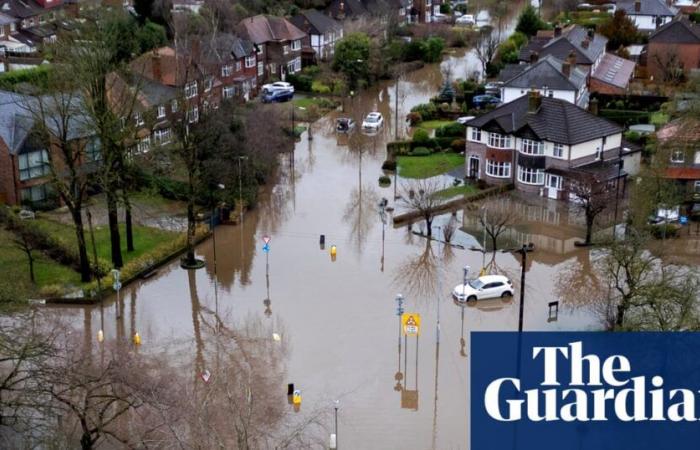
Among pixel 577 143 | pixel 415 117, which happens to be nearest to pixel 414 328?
pixel 577 143

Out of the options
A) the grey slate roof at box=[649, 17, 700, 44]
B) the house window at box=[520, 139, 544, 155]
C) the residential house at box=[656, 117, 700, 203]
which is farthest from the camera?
the grey slate roof at box=[649, 17, 700, 44]

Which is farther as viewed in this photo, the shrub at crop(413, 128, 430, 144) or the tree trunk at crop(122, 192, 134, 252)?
the shrub at crop(413, 128, 430, 144)

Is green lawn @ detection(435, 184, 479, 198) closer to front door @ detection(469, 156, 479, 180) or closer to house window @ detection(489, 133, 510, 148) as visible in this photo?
front door @ detection(469, 156, 479, 180)

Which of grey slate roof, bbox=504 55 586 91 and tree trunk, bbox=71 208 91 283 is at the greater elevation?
grey slate roof, bbox=504 55 586 91

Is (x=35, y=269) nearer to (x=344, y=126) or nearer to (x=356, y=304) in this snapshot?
(x=356, y=304)

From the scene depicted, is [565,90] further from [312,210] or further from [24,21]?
[24,21]

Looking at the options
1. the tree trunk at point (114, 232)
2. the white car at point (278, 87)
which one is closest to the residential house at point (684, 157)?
the tree trunk at point (114, 232)

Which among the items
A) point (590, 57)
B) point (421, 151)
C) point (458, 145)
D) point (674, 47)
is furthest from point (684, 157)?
point (674, 47)

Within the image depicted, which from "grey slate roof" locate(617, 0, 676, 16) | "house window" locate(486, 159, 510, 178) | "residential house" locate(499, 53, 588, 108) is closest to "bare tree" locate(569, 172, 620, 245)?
"house window" locate(486, 159, 510, 178)

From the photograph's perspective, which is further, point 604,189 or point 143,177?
point 143,177
